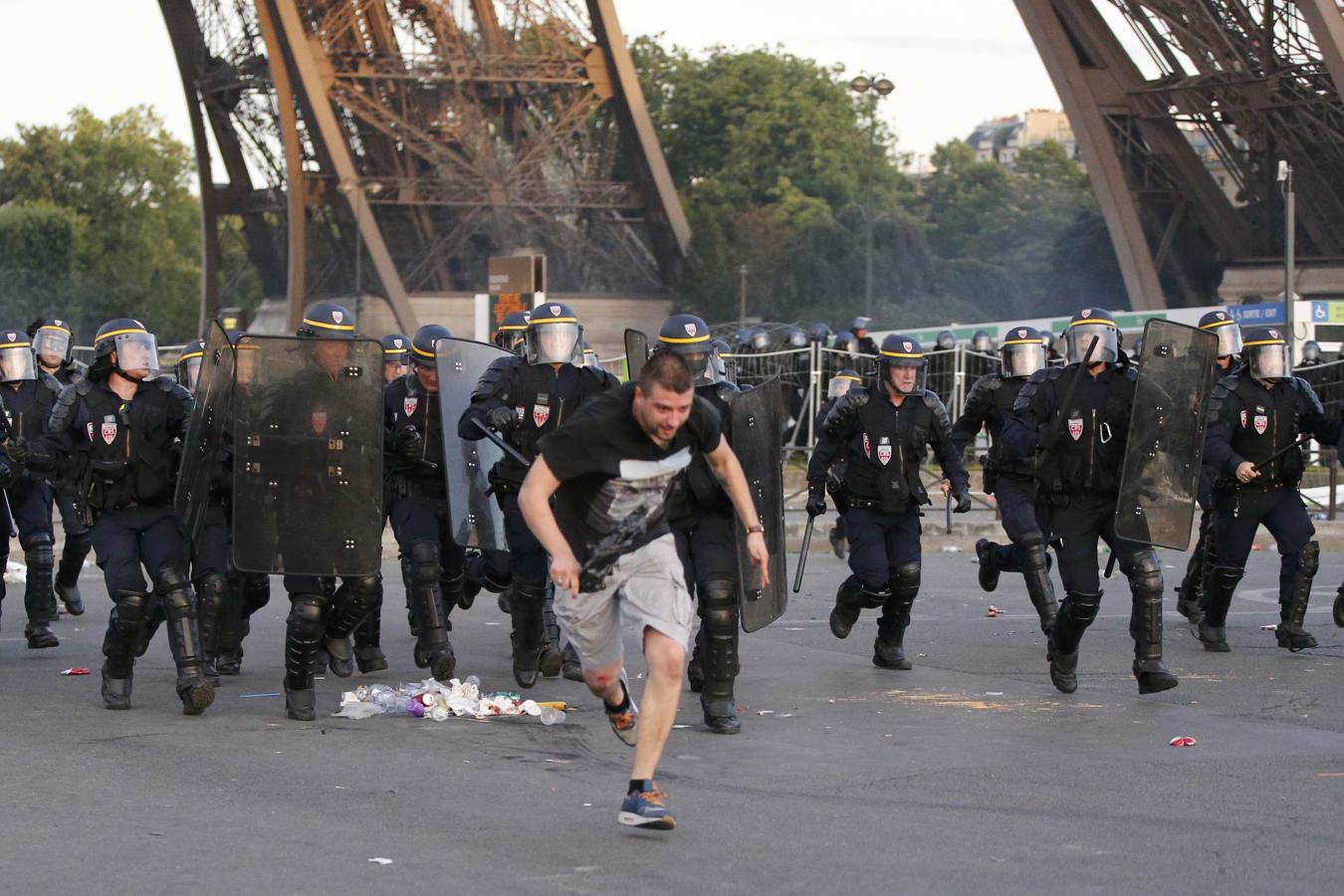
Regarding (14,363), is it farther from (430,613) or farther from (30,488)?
(430,613)

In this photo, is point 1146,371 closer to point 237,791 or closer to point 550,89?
point 237,791

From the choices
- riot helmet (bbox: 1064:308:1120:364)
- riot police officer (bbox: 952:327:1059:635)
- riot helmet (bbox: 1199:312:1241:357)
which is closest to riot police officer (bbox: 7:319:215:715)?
riot helmet (bbox: 1064:308:1120:364)

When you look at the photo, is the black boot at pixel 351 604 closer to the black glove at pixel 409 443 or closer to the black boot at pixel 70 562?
the black glove at pixel 409 443

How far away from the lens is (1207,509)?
11672 mm

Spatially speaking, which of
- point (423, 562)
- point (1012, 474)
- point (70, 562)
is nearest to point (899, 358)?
point (1012, 474)

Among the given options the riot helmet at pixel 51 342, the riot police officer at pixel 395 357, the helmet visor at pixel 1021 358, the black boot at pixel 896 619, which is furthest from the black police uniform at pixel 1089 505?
the riot helmet at pixel 51 342

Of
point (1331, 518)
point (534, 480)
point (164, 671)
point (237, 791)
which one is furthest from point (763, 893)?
point (1331, 518)

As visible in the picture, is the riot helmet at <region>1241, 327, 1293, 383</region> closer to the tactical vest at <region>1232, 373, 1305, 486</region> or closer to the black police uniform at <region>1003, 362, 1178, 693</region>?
the tactical vest at <region>1232, 373, 1305, 486</region>

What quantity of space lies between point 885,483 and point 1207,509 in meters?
2.57

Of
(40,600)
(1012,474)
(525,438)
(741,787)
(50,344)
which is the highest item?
(50,344)

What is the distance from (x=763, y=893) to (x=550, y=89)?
145 ft

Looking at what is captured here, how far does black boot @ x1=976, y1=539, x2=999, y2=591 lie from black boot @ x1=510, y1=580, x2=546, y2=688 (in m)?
3.11

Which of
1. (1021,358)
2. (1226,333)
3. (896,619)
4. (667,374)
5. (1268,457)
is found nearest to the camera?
(667,374)

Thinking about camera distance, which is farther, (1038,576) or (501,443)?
(1038,576)
